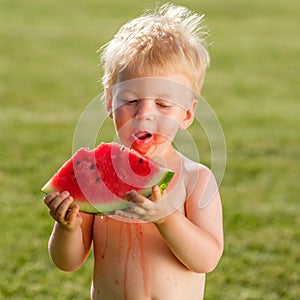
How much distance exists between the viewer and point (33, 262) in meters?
5.33

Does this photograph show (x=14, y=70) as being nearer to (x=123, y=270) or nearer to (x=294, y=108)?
(x=294, y=108)

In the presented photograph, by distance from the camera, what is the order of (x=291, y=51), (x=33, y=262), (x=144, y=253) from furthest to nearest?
(x=291, y=51) → (x=33, y=262) → (x=144, y=253)

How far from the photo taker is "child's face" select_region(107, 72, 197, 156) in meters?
3.10

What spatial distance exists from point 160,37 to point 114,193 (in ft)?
2.14

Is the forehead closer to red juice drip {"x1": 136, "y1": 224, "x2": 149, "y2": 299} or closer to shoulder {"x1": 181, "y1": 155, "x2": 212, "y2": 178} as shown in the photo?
shoulder {"x1": 181, "y1": 155, "x2": 212, "y2": 178}

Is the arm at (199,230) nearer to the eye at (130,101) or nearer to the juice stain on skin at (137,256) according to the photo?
the juice stain on skin at (137,256)

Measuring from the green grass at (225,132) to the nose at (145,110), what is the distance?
2.05m

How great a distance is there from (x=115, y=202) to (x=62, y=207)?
26 cm

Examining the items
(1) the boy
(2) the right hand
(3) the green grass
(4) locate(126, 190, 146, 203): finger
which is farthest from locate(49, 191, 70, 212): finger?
(3) the green grass

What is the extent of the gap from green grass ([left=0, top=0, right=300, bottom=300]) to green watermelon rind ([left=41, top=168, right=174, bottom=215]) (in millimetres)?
1822

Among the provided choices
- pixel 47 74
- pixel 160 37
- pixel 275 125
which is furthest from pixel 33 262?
pixel 47 74

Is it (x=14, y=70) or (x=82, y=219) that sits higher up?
(x=82, y=219)

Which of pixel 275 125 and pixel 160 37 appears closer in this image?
pixel 160 37

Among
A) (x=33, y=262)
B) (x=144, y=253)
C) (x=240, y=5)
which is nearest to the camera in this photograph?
(x=144, y=253)
